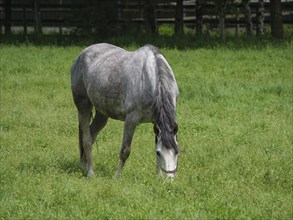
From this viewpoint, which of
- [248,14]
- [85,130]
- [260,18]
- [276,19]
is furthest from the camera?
[260,18]

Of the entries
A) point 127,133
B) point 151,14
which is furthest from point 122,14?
point 127,133

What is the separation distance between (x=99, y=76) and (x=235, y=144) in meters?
3.18

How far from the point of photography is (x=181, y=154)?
10.1 metres

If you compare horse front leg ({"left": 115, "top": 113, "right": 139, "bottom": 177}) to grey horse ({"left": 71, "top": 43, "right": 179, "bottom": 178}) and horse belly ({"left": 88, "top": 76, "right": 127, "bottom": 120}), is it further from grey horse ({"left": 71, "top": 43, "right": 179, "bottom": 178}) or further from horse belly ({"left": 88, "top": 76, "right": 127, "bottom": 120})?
horse belly ({"left": 88, "top": 76, "right": 127, "bottom": 120})

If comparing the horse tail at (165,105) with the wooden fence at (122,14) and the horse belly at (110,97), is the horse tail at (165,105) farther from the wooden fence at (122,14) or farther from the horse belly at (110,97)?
the wooden fence at (122,14)

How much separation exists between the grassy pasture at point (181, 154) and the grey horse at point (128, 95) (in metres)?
0.38

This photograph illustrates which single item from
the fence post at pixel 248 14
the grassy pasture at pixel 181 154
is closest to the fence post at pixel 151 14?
the fence post at pixel 248 14

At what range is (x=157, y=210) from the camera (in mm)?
6809

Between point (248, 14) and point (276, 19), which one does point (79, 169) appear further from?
point (248, 14)

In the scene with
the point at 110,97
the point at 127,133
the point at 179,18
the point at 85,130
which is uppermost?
the point at 179,18

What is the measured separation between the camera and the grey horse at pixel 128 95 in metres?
7.70

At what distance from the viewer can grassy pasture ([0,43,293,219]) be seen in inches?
A: 277

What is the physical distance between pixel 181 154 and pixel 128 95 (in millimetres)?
2095

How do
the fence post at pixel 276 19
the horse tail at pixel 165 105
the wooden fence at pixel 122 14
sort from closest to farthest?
the horse tail at pixel 165 105 < the fence post at pixel 276 19 < the wooden fence at pixel 122 14
